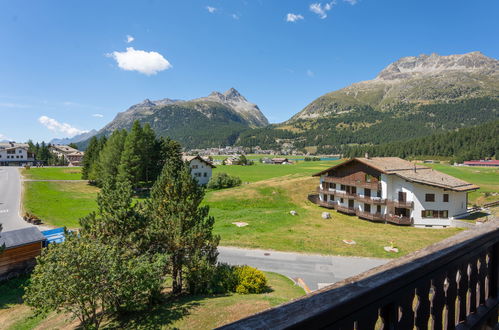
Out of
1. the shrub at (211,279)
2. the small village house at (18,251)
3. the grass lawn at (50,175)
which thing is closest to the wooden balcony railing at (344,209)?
the shrub at (211,279)

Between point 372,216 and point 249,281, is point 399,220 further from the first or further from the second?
point 249,281

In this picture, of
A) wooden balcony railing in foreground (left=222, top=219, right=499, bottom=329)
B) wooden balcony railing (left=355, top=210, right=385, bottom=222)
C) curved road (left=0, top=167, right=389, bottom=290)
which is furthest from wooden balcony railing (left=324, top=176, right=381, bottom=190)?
wooden balcony railing in foreground (left=222, top=219, right=499, bottom=329)

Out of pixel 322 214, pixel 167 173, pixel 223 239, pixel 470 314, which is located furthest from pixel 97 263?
pixel 322 214

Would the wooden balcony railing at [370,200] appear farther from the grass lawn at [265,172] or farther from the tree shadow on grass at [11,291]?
the tree shadow on grass at [11,291]

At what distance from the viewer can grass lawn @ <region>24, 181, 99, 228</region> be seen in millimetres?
42344

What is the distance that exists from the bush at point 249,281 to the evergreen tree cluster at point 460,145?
5021 inches

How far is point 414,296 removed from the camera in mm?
2582

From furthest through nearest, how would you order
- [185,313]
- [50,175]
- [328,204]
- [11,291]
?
[50,175]
[328,204]
[11,291]
[185,313]

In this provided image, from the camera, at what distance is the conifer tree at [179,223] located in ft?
58.0

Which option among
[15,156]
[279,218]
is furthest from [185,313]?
[15,156]

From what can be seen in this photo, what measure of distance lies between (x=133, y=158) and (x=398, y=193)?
54336 millimetres

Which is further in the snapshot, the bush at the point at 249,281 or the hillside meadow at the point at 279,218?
the hillside meadow at the point at 279,218

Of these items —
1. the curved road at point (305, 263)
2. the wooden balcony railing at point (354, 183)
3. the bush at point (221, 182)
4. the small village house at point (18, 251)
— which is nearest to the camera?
Result: the curved road at point (305, 263)

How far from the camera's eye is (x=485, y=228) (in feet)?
13.0
